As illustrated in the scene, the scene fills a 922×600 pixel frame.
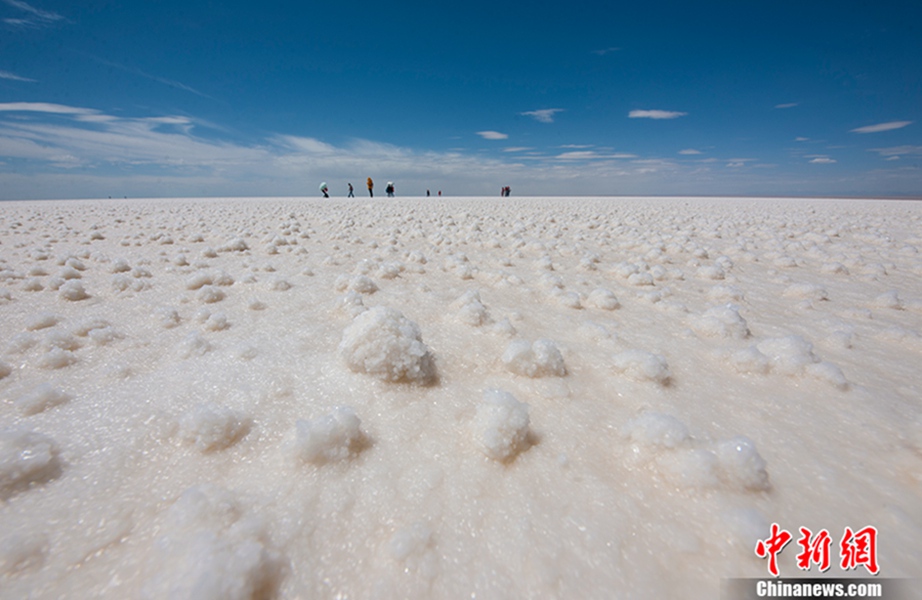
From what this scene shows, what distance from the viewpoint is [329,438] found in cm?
119

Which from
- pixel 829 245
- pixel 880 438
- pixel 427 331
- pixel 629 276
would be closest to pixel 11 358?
pixel 427 331

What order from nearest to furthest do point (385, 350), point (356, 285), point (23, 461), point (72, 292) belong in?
1. point (23, 461)
2. point (385, 350)
3. point (72, 292)
4. point (356, 285)

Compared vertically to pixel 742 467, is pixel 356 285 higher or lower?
higher

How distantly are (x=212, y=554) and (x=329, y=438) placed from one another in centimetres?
40

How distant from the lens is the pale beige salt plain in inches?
35.9

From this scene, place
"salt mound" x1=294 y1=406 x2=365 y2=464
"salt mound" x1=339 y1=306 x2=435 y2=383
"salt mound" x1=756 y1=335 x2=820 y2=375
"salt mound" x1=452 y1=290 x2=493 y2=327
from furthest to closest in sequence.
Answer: "salt mound" x1=452 y1=290 x2=493 y2=327
"salt mound" x1=756 y1=335 x2=820 y2=375
"salt mound" x1=339 y1=306 x2=435 y2=383
"salt mound" x1=294 y1=406 x2=365 y2=464

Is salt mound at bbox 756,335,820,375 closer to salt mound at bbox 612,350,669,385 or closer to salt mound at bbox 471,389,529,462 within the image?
salt mound at bbox 612,350,669,385

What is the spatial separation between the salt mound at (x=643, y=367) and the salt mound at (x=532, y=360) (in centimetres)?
30

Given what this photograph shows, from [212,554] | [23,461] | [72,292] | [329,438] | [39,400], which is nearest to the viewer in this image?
[212,554]

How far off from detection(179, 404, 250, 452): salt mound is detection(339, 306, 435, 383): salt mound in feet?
1.66

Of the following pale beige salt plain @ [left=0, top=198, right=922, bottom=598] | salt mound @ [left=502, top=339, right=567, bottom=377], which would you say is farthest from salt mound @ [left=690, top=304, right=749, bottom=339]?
salt mound @ [left=502, top=339, right=567, bottom=377]

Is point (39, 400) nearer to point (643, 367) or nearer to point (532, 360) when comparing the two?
point (532, 360)

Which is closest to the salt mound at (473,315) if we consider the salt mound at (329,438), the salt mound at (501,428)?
the salt mound at (501,428)

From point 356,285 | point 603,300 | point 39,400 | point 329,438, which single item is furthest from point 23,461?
point 603,300
